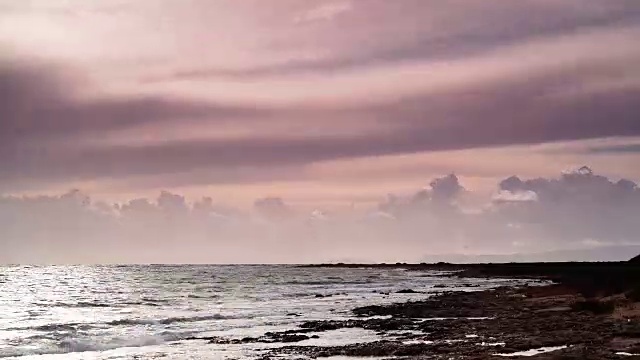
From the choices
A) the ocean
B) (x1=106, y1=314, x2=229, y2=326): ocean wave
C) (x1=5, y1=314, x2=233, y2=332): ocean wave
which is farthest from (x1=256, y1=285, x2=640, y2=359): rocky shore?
(x1=5, y1=314, x2=233, y2=332): ocean wave

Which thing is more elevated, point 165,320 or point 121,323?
point 165,320

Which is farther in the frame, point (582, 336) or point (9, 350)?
A: point (9, 350)

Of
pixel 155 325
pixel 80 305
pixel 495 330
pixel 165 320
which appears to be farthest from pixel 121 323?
pixel 495 330

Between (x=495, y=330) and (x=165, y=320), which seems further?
(x=165, y=320)

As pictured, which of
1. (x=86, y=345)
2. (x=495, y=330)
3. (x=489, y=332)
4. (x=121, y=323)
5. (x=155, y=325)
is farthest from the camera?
(x=121, y=323)

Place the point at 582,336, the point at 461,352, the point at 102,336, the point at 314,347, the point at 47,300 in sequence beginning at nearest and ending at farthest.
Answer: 1. the point at 461,352
2. the point at 582,336
3. the point at 314,347
4. the point at 102,336
5. the point at 47,300

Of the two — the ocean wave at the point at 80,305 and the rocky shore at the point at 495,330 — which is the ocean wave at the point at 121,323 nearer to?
the rocky shore at the point at 495,330

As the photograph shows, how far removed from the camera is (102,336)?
49.6 metres

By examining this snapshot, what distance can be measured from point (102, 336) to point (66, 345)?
421 cm

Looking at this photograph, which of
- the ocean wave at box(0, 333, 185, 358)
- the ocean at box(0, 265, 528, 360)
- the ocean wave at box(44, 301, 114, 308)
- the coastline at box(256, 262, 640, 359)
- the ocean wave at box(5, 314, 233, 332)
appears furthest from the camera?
the ocean wave at box(44, 301, 114, 308)

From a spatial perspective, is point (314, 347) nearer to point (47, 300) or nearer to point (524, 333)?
point (524, 333)

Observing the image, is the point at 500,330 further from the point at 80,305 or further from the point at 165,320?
the point at 80,305

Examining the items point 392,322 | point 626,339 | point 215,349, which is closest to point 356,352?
point 215,349

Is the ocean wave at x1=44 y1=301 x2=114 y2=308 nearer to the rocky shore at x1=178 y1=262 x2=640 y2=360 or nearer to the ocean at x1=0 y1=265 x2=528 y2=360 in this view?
the ocean at x1=0 y1=265 x2=528 y2=360
